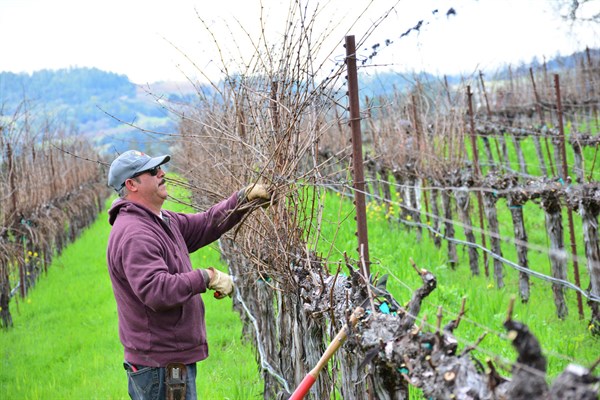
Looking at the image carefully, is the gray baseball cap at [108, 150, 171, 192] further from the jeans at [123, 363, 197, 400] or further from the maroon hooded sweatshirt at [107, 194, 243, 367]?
the jeans at [123, 363, 197, 400]

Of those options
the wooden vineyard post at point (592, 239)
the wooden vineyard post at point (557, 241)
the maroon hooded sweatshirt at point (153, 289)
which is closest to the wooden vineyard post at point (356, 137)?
the maroon hooded sweatshirt at point (153, 289)

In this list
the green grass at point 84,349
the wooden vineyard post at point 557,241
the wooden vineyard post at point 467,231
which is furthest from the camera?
the wooden vineyard post at point 467,231

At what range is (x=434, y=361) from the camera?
2162mm

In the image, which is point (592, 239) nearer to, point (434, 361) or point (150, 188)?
point (150, 188)

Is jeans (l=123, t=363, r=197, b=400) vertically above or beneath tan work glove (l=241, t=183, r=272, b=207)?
beneath

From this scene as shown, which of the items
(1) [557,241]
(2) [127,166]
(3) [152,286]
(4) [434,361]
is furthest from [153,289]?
(1) [557,241]

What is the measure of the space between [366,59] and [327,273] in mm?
1250

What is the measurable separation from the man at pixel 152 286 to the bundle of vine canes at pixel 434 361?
732 mm

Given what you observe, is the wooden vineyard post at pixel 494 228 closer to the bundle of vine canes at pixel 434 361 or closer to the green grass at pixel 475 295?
the green grass at pixel 475 295

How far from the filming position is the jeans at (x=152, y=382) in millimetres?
3455

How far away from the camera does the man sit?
3.19 metres

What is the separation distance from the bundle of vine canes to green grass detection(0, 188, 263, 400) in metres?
2.99

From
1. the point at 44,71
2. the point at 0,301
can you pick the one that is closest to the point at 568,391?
the point at 0,301

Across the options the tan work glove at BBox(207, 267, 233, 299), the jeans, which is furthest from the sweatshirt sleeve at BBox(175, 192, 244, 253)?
the jeans
